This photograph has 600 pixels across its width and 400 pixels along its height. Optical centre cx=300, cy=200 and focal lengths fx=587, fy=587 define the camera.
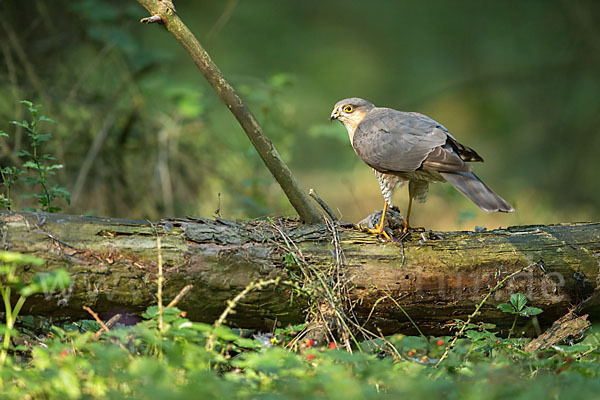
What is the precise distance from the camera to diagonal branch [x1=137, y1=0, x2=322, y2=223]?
10.0 ft

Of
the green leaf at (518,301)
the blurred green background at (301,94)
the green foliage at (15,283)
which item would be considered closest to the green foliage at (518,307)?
the green leaf at (518,301)

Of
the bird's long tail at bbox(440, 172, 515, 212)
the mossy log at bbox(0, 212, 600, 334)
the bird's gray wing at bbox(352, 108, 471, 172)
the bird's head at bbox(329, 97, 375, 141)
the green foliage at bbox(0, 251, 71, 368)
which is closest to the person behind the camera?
the green foliage at bbox(0, 251, 71, 368)

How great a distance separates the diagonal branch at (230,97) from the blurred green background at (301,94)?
27 centimetres

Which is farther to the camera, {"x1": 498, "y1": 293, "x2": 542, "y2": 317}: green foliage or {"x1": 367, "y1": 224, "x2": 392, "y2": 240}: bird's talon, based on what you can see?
{"x1": 367, "y1": 224, "x2": 392, "y2": 240}: bird's talon

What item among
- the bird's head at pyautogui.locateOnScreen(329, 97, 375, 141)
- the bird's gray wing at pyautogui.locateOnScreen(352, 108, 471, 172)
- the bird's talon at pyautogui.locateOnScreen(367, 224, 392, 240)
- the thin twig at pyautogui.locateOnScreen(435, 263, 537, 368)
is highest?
the bird's head at pyautogui.locateOnScreen(329, 97, 375, 141)

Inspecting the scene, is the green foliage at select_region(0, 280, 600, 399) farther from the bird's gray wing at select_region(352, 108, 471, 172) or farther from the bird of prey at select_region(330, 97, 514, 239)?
the bird's gray wing at select_region(352, 108, 471, 172)

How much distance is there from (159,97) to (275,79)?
134 cm

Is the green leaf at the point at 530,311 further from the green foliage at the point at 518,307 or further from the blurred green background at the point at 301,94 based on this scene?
the blurred green background at the point at 301,94

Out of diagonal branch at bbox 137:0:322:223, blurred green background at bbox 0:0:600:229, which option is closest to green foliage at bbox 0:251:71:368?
diagonal branch at bbox 137:0:322:223

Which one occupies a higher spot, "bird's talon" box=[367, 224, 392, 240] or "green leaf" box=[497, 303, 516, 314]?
"bird's talon" box=[367, 224, 392, 240]

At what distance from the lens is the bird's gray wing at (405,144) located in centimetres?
337

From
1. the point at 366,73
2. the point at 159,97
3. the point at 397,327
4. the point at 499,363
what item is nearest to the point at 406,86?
the point at 366,73

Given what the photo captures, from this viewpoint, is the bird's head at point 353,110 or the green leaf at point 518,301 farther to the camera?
the bird's head at point 353,110

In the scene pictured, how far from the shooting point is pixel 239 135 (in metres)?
6.42
